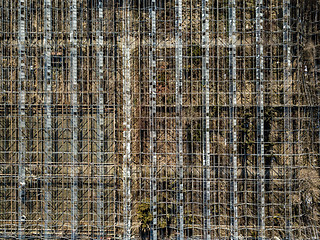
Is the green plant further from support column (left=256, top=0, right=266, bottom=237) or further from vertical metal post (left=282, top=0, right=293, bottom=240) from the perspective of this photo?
vertical metal post (left=282, top=0, right=293, bottom=240)

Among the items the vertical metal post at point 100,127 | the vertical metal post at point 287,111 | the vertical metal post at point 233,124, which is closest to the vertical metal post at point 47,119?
the vertical metal post at point 100,127

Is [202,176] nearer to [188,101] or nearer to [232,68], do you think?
[188,101]

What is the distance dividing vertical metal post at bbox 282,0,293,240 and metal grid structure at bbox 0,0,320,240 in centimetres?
4

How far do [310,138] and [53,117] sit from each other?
846 cm

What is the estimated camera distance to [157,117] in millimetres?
7824

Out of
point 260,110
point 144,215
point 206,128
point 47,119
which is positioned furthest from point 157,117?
point 47,119

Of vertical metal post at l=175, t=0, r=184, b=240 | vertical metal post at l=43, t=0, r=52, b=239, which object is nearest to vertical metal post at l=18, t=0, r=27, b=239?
vertical metal post at l=43, t=0, r=52, b=239

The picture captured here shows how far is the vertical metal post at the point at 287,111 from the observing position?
751 cm

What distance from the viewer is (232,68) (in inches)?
298

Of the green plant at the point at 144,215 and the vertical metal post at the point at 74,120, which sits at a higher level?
the vertical metal post at the point at 74,120

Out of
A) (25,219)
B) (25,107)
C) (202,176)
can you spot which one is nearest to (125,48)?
(25,107)

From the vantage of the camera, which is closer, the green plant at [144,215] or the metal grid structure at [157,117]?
the green plant at [144,215]

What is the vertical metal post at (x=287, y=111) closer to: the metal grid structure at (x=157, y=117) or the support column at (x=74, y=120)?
the metal grid structure at (x=157, y=117)

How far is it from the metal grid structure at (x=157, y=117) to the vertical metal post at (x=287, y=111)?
4cm
